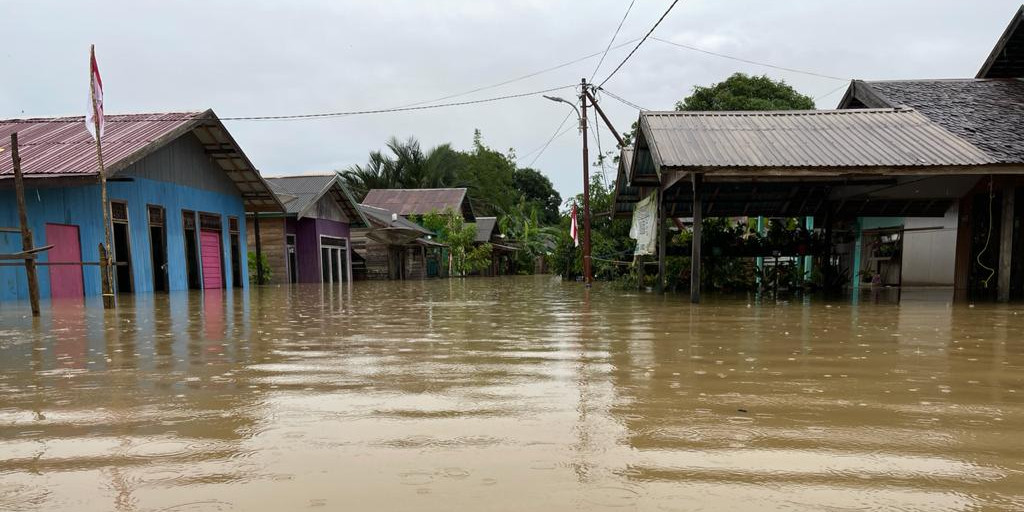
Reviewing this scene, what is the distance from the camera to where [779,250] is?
1252 cm

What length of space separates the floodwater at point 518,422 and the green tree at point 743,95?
2312 cm

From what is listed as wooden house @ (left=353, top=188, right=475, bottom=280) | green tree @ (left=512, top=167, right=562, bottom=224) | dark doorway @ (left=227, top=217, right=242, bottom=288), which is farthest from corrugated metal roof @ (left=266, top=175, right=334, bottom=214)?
green tree @ (left=512, top=167, right=562, bottom=224)

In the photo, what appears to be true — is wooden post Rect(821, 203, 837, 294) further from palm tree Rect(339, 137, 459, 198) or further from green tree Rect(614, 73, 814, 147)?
palm tree Rect(339, 137, 459, 198)

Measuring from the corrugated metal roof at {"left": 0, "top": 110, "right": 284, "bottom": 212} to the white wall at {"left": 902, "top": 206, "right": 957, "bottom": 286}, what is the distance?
58.0ft

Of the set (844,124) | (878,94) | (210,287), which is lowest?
(210,287)

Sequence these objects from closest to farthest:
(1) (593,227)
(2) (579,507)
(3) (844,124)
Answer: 1. (2) (579,507)
2. (3) (844,124)
3. (1) (593,227)

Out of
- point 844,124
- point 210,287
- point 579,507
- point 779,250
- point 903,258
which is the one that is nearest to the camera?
point 579,507

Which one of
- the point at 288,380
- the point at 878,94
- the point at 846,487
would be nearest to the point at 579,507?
the point at 846,487

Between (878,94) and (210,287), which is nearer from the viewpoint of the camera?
(878,94)

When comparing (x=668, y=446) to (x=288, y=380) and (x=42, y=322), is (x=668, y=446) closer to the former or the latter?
(x=288, y=380)

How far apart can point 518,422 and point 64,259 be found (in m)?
13.6

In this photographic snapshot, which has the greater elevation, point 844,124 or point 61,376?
point 844,124

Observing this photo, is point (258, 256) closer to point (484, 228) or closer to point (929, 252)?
point (484, 228)

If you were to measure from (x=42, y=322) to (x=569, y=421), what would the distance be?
7376 millimetres
